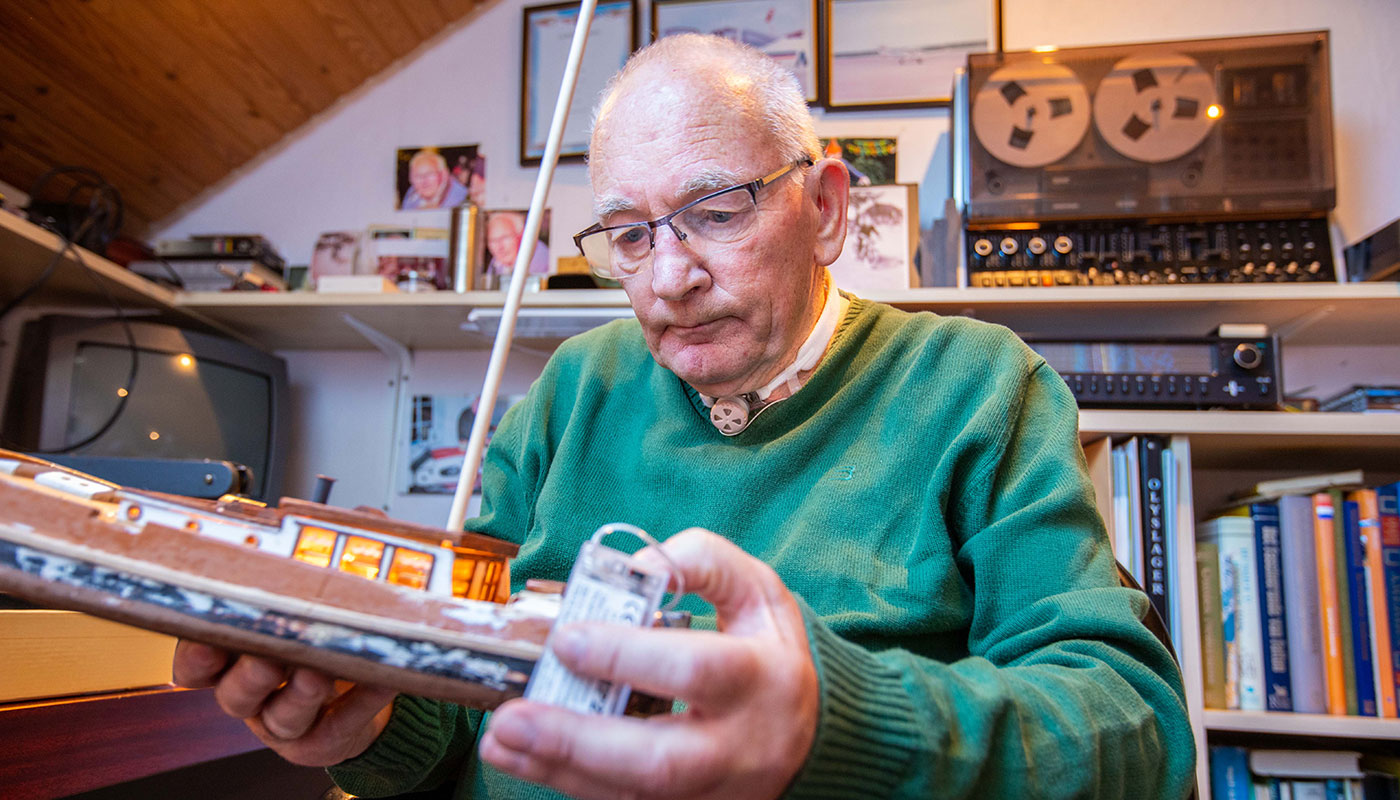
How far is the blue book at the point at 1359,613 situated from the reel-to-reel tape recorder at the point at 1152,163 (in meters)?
0.47

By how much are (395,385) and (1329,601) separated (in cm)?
189

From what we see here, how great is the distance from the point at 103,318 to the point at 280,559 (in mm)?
1520

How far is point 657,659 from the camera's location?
0.34m

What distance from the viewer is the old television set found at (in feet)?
5.01

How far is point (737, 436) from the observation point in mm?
885

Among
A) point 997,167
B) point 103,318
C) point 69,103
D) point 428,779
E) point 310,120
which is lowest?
point 428,779

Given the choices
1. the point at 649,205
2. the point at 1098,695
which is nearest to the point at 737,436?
the point at 649,205

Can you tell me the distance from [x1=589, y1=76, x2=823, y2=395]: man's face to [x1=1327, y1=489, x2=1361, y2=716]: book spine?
1076 mm

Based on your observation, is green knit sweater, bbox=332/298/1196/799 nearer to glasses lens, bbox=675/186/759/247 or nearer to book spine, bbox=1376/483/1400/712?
glasses lens, bbox=675/186/759/247

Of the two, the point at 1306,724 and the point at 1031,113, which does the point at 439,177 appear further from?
the point at 1306,724

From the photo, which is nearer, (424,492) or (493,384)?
(493,384)

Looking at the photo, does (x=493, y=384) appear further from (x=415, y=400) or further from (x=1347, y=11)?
(x=1347, y=11)

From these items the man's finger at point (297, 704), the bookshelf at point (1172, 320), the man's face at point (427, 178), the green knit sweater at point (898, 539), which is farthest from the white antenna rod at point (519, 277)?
the man's face at point (427, 178)

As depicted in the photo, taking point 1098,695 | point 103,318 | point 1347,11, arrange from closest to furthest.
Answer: point 1098,695 < point 103,318 < point 1347,11
